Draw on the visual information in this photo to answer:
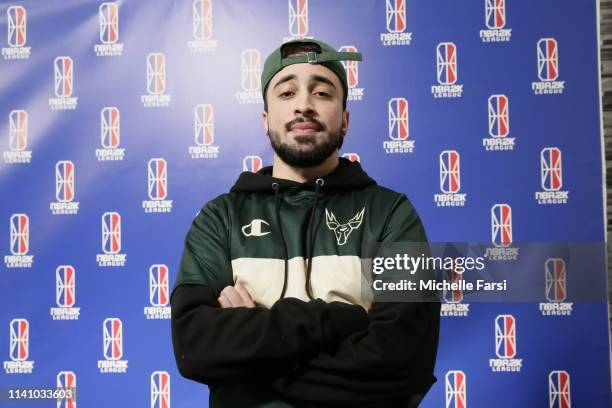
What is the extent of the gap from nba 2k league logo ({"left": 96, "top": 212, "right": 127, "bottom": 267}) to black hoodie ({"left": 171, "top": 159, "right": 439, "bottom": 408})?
108 cm

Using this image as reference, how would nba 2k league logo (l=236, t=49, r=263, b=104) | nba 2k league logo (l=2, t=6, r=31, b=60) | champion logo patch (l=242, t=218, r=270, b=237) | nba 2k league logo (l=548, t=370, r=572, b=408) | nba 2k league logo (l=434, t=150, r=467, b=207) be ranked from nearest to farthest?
champion logo patch (l=242, t=218, r=270, b=237) < nba 2k league logo (l=548, t=370, r=572, b=408) < nba 2k league logo (l=434, t=150, r=467, b=207) < nba 2k league logo (l=236, t=49, r=263, b=104) < nba 2k league logo (l=2, t=6, r=31, b=60)

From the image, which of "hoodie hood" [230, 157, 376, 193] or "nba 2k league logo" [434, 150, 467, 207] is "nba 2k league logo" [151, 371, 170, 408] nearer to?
"hoodie hood" [230, 157, 376, 193]

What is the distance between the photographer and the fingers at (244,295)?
1308mm

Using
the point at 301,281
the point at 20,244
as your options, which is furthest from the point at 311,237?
the point at 20,244

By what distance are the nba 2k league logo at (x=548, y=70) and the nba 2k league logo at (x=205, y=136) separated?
1377mm

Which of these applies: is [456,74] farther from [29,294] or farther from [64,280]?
[29,294]

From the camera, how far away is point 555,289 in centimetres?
226

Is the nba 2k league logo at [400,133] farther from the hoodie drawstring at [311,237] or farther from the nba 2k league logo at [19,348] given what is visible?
the nba 2k league logo at [19,348]

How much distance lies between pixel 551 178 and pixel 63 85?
2157 millimetres

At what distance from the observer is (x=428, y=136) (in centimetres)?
236

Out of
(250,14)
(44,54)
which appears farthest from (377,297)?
(44,54)

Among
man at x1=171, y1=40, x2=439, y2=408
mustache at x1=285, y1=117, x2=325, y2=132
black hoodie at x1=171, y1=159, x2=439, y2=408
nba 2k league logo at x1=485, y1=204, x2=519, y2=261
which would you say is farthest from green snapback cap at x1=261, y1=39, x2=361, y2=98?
nba 2k league logo at x1=485, y1=204, x2=519, y2=261

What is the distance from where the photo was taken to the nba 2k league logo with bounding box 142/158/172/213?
2.40m

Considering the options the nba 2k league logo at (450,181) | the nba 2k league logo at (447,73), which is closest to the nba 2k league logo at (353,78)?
the nba 2k league logo at (447,73)
